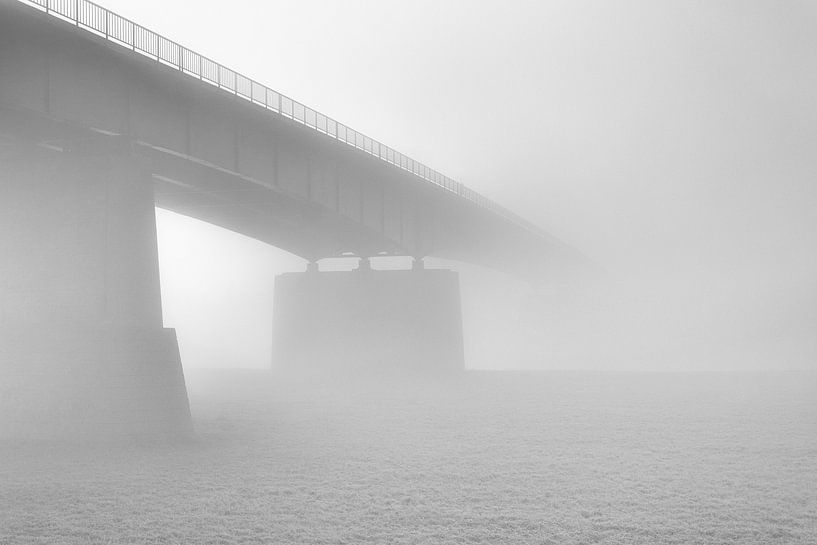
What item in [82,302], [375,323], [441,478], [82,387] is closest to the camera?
[441,478]

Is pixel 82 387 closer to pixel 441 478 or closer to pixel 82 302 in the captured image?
pixel 82 302

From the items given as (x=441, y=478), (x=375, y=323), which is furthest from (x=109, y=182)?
(x=375, y=323)

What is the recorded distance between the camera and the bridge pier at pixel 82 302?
26281mm

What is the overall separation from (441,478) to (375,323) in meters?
38.9

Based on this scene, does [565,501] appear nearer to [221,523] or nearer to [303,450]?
[221,523]

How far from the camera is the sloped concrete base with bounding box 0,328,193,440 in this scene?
1029 inches

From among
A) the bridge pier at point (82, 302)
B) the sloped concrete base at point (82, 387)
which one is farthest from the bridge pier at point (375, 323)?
the sloped concrete base at point (82, 387)

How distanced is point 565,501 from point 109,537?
788cm

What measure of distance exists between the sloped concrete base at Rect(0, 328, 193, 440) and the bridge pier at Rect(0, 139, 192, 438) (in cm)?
3

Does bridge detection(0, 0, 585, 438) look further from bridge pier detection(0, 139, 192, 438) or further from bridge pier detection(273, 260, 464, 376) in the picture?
bridge pier detection(273, 260, 464, 376)

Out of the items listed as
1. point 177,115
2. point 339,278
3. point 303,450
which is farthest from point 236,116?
point 339,278

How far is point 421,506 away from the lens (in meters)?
17.5

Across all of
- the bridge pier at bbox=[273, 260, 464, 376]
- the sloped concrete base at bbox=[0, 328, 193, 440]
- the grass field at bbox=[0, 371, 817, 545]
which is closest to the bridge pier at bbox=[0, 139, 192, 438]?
the sloped concrete base at bbox=[0, 328, 193, 440]

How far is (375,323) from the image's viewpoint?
59.5 m
